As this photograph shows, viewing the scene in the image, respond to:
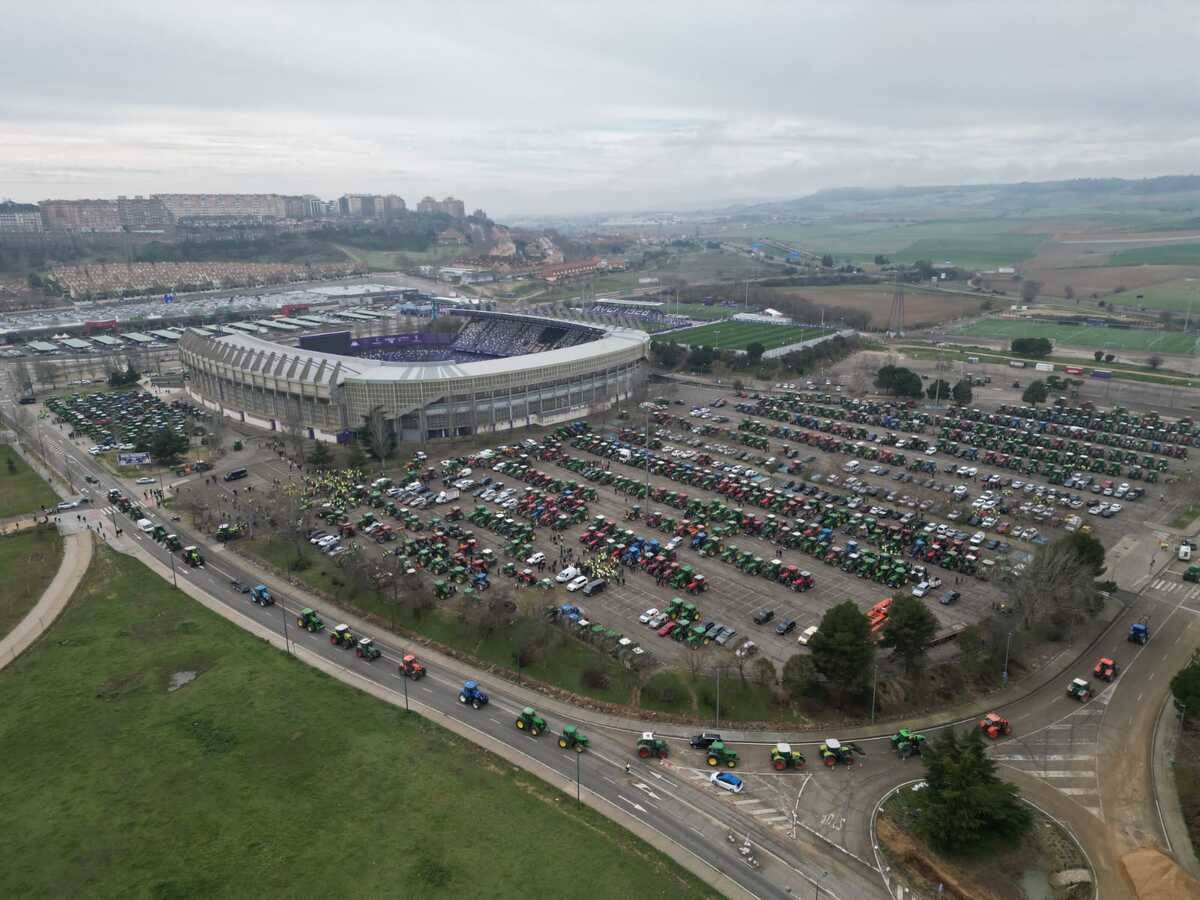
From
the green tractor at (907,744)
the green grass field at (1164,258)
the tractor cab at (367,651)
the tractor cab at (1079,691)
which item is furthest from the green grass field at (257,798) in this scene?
the green grass field at (1164,258)

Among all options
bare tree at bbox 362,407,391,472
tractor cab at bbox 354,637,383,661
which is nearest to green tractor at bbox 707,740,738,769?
tractor cab at bbox 354,637,383,661

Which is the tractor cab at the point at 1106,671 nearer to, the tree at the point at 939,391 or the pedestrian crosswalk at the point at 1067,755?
the pedestrian crosswalk at the point at 1067,755

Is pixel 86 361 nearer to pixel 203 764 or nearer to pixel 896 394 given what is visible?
pixel 203 764

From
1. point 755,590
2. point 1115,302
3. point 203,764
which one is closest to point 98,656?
point 203,764

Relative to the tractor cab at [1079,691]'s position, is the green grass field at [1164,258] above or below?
above

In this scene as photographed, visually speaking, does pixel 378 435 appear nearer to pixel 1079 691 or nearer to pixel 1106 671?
pixel 1079 691

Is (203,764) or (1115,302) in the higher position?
(1115,302)
